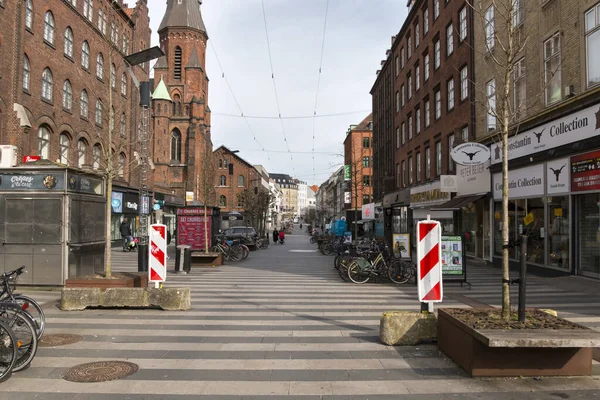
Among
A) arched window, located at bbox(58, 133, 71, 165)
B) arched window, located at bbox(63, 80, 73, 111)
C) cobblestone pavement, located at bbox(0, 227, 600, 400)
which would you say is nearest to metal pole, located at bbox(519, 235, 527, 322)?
cobblestone pavement, located at bbox(0, 227, 600, 400)

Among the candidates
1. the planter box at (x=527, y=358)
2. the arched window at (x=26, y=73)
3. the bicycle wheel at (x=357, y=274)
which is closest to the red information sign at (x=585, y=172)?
the bicycle wheel at (x=357, y=274)

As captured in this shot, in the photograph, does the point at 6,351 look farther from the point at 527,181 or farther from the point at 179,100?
the point at 179,100

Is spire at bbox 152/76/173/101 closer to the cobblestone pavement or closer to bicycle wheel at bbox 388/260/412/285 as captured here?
bicycle wheel at bbox 388/260/412/285

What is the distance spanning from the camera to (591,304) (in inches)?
394

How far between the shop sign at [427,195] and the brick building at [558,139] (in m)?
7.84

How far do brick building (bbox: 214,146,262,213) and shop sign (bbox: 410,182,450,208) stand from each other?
173 feet

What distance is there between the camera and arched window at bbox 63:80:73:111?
27953 mm

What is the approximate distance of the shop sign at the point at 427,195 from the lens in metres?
25.2

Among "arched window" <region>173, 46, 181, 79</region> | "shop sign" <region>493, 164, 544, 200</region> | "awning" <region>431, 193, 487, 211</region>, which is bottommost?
"awning" <region>431, 193, 487, 211</region>

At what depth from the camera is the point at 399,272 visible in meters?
13.9

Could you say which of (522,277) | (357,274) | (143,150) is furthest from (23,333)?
(143,150)

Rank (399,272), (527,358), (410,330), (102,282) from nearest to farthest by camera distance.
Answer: (527,358)
(410,330)
(102,282)
(399,272)

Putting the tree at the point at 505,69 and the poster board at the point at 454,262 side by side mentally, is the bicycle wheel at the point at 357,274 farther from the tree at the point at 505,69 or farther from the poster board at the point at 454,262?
the tree at the point at 505,69

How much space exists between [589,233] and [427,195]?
15325 mm
